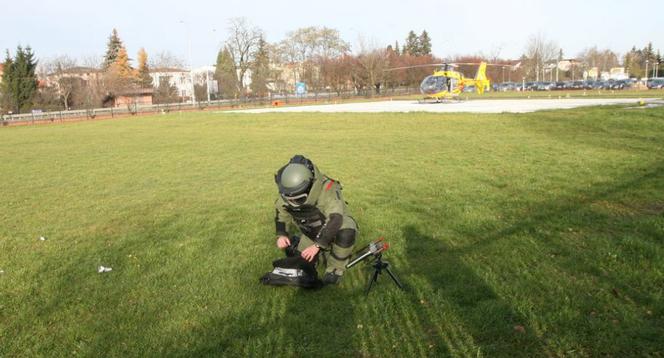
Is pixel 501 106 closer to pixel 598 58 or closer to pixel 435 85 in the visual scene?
pixel 435 85

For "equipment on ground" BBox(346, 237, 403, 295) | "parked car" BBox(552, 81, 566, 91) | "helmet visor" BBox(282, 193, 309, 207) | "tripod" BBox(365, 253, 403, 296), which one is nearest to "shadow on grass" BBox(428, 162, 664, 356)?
"tripod" BBox(365, 253, 403, 296)

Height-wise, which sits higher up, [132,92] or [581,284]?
[132,92]

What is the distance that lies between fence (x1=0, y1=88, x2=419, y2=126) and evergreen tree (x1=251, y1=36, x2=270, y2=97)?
2.87m

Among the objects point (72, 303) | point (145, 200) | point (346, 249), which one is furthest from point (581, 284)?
point (145, 200)

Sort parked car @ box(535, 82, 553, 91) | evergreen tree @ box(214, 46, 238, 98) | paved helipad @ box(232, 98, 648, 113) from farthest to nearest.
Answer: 1. evergreen tree @ box(214, 46, 238, 98)
2. parked car @ box(535, 82, 553, 91)
3. paved helipad @ box(232, 98, 648, 113)

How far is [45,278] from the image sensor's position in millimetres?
5820

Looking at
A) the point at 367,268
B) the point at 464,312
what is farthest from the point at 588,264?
the point at 367,268

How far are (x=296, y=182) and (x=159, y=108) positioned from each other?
62580 mm

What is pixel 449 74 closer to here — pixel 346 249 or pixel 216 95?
pixel 346 249

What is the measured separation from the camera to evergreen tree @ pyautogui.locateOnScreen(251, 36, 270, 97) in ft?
264

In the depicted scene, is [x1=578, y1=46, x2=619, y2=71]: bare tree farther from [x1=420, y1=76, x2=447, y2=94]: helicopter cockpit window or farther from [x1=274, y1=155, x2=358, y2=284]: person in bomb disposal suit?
[x1=274, y1=155, x2=358, y2=284]: person in bomb disposal suit

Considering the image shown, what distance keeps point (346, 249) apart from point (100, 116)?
59.0 m

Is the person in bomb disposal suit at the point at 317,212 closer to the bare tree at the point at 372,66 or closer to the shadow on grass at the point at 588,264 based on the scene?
the shadow on grass at the point at 588,264

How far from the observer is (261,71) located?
271 feet
